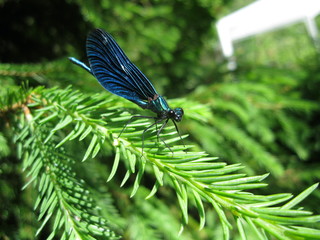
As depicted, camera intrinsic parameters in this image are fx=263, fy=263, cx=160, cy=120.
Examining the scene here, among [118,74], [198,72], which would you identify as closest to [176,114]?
[118,74]

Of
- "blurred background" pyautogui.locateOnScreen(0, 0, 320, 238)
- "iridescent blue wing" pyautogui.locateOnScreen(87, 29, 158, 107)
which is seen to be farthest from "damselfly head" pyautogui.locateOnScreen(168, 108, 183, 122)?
"blurred background" pyautogui.locateOnScreen(0, 0, 320, 238)

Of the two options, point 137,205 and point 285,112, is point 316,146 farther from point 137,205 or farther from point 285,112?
point 137,205

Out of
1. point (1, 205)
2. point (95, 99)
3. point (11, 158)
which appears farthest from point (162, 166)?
point (11, 158)

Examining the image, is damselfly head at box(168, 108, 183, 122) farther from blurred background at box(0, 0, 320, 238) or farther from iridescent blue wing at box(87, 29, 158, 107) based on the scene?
blurred background at box(0, 0, 320, 238)

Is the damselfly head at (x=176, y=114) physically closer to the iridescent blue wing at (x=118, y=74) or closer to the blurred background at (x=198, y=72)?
the iridescent blue wing at (x=118, y=74)

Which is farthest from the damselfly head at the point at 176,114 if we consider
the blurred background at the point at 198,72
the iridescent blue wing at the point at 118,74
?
the blurred background at the point at 198,72
